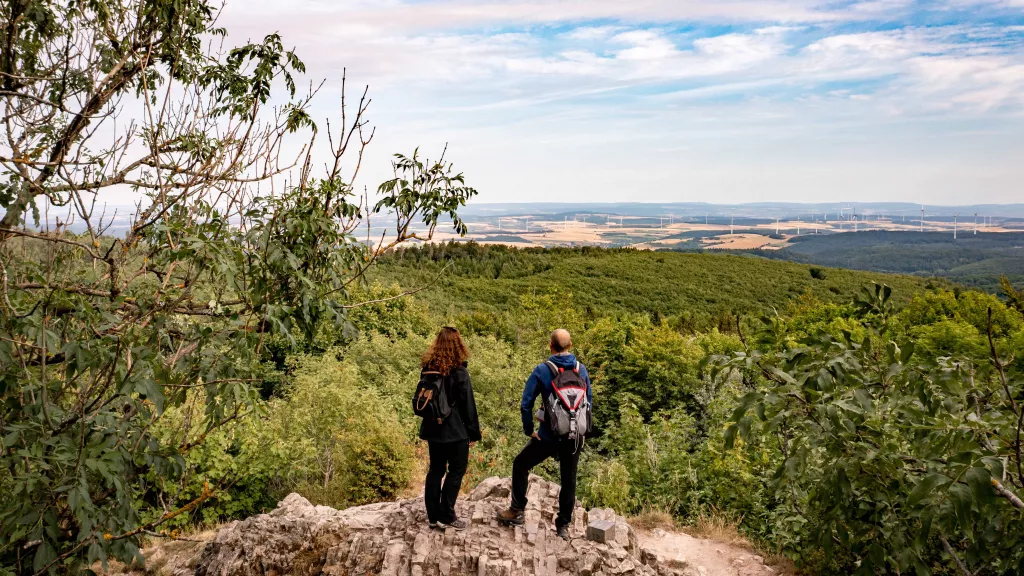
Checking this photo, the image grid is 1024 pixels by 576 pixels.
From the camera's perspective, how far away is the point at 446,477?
5.95 m

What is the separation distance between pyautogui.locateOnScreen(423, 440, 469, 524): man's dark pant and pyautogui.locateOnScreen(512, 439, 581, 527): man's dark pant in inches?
21.4

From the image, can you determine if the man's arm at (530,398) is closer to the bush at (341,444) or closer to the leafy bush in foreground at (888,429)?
the leafy bush in foreground at (888,429)

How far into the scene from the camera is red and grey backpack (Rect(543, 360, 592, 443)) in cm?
557

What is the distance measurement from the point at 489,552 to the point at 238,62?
16.8 ft

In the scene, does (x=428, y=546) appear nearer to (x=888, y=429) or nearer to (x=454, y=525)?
(x=454, y=525)

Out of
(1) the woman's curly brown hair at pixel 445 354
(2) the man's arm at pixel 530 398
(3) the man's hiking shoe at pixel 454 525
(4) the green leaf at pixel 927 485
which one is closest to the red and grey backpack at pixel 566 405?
(2) the man's arm at pixel 530 398

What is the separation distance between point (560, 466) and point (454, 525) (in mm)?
1240

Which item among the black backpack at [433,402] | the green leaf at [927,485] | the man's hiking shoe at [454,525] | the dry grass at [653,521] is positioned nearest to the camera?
the green leaf at [927,485]

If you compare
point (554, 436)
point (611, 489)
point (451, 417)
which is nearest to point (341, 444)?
point (611, 489)

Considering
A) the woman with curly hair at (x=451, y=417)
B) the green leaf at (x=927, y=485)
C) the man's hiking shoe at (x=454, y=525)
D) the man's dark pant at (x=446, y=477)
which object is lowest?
the man's hiking shoe at (x=454, y=525)

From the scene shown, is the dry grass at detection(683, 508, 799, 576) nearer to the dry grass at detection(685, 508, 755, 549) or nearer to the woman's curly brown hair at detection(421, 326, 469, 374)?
the dry grass at detection(685, 508, 755, 549)

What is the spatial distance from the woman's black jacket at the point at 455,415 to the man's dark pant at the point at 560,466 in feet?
2.04

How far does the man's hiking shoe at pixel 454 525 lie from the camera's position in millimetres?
6004

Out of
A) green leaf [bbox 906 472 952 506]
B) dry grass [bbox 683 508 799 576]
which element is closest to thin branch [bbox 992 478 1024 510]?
green leaf [bbox 906 472 952 506]
